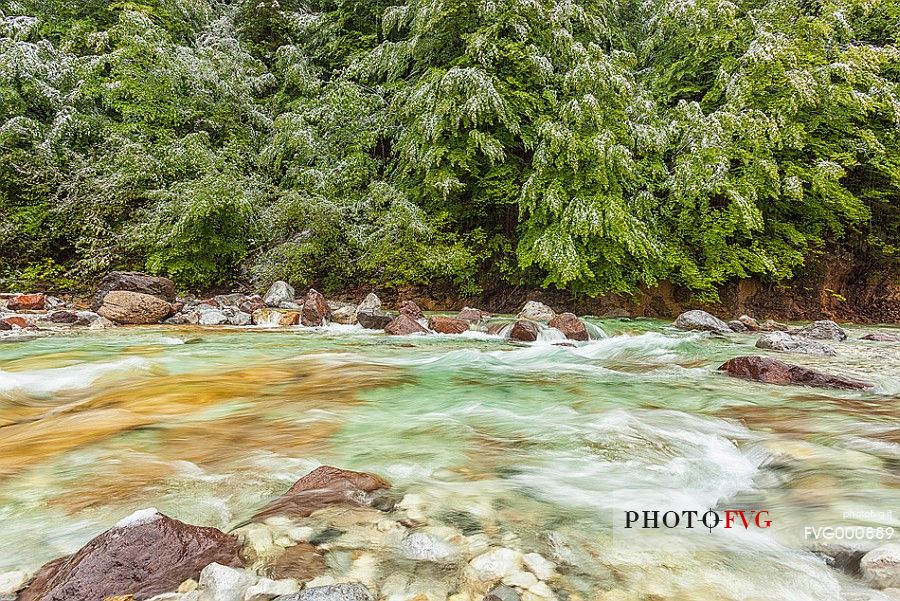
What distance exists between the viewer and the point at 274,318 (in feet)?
28.8

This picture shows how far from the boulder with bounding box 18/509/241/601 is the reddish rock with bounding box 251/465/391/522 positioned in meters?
0.29

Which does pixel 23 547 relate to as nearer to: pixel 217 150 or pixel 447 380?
pixel 447 380

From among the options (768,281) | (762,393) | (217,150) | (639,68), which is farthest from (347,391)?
(639,68)

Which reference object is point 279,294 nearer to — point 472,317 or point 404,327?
point 404,327

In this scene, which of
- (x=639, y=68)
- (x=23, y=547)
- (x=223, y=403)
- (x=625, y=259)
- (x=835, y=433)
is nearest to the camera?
(x=23, y=547)

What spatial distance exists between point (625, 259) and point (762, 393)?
6858mm

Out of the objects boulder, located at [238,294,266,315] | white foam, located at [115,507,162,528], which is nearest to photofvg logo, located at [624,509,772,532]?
white foam, located at [115,507,162,528]

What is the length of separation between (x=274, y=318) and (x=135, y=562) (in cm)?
780

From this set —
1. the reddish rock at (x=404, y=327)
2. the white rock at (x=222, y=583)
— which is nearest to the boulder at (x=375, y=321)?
the reddish rock at (x=404, y=327)

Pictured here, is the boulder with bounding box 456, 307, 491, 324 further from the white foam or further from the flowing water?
the white foam

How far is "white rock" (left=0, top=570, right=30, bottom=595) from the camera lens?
136 cm

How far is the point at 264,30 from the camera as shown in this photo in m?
17.1

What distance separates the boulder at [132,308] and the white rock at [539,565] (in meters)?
8.63

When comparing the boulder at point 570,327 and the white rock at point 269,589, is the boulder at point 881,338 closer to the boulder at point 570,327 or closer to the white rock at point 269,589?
the boulder at point 570,327
